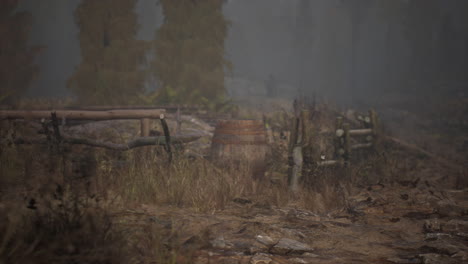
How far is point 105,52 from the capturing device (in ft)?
50.9

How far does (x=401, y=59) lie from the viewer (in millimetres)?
52938

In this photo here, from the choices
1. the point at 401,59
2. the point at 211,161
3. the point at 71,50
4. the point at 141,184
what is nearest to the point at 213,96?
the point at 211,161

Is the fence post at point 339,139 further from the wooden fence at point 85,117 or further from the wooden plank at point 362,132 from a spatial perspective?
the wooden fence at point 85,117

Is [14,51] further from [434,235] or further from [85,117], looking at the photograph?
[434,235]

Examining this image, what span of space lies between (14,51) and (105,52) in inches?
226

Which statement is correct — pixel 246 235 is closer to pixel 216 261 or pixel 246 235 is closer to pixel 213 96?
pixel 216 261

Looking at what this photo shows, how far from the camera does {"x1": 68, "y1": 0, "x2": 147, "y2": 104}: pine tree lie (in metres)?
15.3

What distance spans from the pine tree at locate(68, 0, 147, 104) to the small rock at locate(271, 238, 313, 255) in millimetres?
13540

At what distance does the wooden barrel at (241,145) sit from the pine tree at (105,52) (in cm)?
1029

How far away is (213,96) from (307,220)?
46.3 feet

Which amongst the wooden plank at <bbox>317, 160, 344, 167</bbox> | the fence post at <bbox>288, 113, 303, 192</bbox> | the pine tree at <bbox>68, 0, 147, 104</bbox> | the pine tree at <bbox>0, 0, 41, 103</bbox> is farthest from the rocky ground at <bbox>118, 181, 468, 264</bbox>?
the pine tree at <bbox>0, 0, 41, 103</bbox>

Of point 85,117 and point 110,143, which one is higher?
point 85,117

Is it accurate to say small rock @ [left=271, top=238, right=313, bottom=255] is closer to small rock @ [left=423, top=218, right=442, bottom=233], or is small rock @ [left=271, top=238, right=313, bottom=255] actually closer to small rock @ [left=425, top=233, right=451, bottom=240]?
small rock @ [left=425, top=233, right=451, bottom=240]

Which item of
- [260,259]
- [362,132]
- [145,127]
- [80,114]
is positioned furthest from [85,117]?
[362,132]
